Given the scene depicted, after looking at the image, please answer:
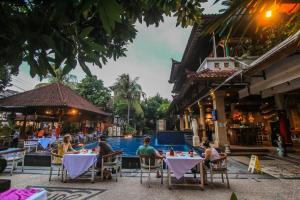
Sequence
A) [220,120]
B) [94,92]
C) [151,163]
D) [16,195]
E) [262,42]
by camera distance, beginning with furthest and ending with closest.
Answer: [94,92] < [220,120] < [262,42] < [151,163] < [16,195]

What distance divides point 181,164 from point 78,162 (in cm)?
289

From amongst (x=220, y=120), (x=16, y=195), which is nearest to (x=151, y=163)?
(x=16, y=195)

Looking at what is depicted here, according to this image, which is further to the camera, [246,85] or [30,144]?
[30,144]

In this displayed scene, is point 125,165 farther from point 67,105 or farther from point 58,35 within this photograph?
point 67,105

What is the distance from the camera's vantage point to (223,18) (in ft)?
2.75

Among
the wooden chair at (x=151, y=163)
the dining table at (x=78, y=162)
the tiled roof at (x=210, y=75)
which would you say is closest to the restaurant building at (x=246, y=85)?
the tiled roof at (x=210, y=75)

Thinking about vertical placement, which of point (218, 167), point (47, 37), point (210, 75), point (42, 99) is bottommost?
point (218, 167)

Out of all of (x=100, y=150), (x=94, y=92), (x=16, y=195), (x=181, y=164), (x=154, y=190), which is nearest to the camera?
(x=16, y=195)

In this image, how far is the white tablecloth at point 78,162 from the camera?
541 centimetres

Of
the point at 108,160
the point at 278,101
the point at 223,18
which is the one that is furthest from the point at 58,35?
the point at 278,101

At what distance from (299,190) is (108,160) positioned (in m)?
4.97

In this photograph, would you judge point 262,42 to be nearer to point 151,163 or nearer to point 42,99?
point 151,163

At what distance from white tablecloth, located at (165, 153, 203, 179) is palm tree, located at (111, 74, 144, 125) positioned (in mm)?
28829

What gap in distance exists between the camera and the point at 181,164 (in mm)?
5004
